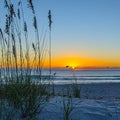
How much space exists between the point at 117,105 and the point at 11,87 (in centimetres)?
171

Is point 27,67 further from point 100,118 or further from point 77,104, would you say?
point 100,118

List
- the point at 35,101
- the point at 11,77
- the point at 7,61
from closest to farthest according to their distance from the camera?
1. the point at 35,101
2. the point at 11,77
3. the point at 7,61

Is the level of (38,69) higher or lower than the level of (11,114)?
higher

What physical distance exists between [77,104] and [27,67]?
0.93 metres

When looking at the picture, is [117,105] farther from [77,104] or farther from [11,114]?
[11,114]

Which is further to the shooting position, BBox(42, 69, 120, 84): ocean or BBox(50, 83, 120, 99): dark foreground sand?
BBox(42, 69, 120, 84): ocean

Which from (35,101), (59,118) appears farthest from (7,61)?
(59,118)

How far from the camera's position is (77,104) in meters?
4.33

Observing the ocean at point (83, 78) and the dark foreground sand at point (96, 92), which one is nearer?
the dark foreground sand at point (96, 92)

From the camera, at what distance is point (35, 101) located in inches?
147

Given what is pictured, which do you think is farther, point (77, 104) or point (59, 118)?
point (77, 104)

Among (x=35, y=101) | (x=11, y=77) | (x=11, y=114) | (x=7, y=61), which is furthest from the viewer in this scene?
(x=7, y=61)

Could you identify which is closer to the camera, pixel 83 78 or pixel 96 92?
pixel 96 92

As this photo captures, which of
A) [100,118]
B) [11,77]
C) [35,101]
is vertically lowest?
[100,118]
